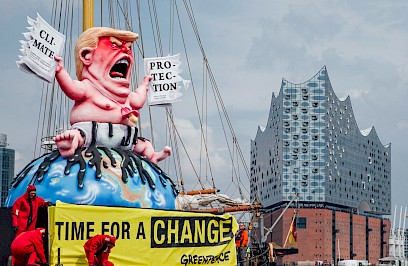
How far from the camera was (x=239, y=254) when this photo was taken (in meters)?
27.9

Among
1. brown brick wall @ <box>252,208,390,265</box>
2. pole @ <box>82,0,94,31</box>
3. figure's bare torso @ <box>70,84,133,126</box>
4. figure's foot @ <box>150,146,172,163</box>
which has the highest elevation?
pole @ <box>82,0,94,31</box>

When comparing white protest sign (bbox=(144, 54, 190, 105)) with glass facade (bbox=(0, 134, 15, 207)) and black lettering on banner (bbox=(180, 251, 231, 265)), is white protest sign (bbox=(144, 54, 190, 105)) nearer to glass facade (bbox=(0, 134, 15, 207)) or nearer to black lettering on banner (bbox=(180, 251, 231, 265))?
black lettering on banner (bbox=(180, 251, 231, 265))

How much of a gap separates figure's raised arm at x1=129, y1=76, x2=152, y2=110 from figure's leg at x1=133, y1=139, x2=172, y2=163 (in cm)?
92

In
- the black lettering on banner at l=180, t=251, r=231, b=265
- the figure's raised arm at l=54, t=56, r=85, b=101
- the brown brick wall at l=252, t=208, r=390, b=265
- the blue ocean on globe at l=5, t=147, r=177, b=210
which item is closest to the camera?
the black lettering on banner at l=180, t=251, r=231, b=265

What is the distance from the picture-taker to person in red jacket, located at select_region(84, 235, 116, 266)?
→ 46.2ft

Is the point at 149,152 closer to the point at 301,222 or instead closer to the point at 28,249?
the point at 28,249

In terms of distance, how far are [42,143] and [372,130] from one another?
134 meters

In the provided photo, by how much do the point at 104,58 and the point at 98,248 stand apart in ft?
19.4

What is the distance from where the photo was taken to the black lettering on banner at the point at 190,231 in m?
16.0

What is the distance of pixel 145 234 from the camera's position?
15781 millimetres

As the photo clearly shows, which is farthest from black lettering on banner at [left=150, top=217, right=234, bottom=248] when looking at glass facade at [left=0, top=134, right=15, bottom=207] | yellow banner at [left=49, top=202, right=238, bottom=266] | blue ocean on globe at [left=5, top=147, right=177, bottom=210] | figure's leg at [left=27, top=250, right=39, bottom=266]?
glass facade at [left=0, top=134, right=15, bottom=207]

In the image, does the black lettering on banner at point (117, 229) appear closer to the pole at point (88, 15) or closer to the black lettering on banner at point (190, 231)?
the black lettering on banner at point (190, 231)

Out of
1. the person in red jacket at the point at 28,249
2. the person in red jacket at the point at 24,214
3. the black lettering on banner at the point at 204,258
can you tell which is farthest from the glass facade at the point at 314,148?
the person in red jacket at the point at 28,249

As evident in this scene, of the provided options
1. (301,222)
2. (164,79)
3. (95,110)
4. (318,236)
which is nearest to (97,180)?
(95,110)
